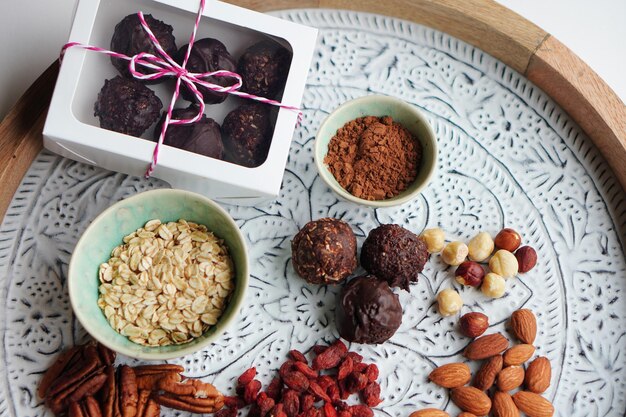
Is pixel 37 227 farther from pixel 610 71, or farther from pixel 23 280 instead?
pixel 610 71

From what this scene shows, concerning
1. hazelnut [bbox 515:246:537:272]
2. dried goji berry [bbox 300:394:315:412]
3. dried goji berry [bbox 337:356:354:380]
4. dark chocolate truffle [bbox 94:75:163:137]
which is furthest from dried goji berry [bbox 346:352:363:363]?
dark chocolate truffle [bbox 94:75:163:137]

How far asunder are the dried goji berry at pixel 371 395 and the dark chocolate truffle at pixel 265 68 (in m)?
0.67

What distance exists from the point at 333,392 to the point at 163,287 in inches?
17.2

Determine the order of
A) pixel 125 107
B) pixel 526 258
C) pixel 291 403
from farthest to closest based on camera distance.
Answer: pixel 526 258, pixel 291 403, pixel 125 107

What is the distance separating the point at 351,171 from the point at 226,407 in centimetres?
59

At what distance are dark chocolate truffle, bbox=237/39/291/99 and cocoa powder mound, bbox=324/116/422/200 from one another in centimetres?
22

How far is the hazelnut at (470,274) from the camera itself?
1479 millimetres

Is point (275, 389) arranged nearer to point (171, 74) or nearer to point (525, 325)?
point (525, 325)

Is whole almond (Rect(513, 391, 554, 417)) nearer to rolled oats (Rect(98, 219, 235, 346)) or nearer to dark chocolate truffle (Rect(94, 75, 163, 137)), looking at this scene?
rolled oats (Rect(98, 219, 235, 346))

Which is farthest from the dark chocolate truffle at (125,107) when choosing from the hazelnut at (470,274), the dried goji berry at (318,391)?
the hazelnut at (470,274)

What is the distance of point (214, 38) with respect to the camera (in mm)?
1348

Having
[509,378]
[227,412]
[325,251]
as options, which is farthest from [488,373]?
[227,412]

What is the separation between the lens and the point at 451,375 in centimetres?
144

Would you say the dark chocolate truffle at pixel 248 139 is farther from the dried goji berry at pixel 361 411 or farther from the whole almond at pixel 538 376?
the whole almond at pixel 538 376
